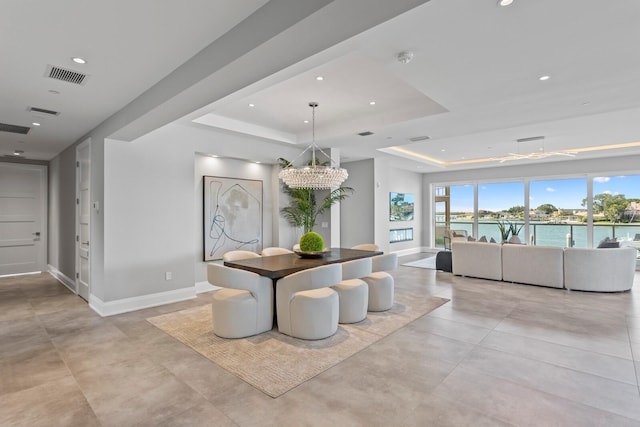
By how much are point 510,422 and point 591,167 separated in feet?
30.6

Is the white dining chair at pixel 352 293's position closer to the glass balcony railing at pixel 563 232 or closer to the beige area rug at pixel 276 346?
the beige area rug at pixel 276 346

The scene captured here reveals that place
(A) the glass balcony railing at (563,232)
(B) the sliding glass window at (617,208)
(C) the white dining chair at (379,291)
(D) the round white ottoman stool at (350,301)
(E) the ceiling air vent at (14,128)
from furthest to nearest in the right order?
1. (A) the glass balcony railing at (563,232)
2. (B) the sliding glass window at (617,208)
3. (E) the ceiling air vent at (14,128)
4. (C) the white dining chair at (379,291)
5. (D) the round white ottoman stool at (350,301)

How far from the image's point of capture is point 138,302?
473 cm

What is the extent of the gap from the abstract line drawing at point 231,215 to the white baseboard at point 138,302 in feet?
2.42

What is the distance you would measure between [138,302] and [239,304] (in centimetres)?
215

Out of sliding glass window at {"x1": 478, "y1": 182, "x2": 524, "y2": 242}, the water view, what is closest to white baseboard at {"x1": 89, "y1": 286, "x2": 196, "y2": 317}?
the water view

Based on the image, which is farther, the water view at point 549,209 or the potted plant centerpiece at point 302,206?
the water view at point 549,209

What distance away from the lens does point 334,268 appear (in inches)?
142

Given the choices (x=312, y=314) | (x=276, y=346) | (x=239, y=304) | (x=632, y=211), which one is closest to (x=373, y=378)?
(x=312, y=314)

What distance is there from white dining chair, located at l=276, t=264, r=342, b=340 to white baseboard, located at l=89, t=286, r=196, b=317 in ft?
7.60

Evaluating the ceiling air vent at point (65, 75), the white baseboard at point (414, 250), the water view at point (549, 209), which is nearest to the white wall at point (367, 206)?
the white baseboard at point (414, 250)

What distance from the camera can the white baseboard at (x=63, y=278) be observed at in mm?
5965

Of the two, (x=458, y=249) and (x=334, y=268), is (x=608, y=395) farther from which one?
(x=458, y=249)

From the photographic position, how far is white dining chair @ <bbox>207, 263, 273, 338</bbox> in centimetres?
354
